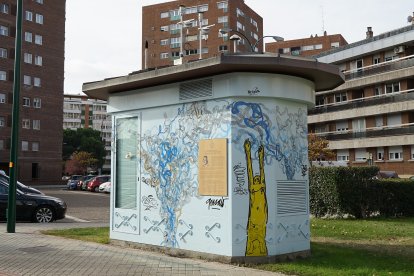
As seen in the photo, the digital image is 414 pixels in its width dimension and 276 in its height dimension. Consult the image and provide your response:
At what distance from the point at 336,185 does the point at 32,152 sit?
189ft

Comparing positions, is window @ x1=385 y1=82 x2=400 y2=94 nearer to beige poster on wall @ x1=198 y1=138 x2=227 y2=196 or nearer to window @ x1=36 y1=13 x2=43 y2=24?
beige poster on wall @ x1=198 y1=138 x2=227 y2=196

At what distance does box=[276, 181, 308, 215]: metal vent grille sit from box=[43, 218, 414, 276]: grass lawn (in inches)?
35.5

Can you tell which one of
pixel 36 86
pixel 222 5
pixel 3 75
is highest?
pixel 222 5

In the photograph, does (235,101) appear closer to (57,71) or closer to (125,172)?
(125,172)

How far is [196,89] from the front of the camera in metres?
9.73

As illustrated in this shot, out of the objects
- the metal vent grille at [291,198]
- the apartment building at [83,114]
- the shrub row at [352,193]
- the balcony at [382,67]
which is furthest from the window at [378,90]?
the apartment building at [83,114]

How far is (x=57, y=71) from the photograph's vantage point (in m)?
72.1

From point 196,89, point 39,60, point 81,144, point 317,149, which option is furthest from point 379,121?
point 81,144

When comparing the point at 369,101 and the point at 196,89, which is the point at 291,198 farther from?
the point at 369,101

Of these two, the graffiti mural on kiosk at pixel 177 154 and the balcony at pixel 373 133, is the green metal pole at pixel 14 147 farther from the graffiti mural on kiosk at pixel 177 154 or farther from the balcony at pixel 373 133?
the balcony at pixel 373 133

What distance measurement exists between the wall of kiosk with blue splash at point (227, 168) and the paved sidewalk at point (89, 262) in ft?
1.82

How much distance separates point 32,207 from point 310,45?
7593 cm

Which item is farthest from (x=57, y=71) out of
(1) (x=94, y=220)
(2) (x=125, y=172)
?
(2) (x=125, y=172)

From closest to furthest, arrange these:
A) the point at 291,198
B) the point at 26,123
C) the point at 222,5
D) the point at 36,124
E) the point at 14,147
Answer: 1. the point at 291,198
2. the point at 14,147
3. the point at 26,123
4. the point at 36,124
5. the point at 222,5
